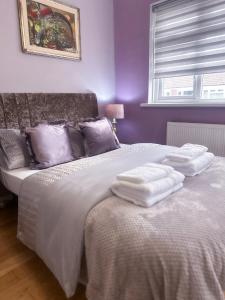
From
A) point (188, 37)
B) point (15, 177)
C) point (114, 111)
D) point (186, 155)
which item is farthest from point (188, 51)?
Result: point (15, 177)

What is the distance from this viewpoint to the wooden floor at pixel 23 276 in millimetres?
1325

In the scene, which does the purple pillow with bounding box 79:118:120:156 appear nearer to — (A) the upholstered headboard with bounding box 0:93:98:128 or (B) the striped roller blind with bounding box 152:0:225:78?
(A) the upholstered headboard with bounding box 0:93:98:128

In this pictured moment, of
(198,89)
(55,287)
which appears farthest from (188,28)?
(55,287)

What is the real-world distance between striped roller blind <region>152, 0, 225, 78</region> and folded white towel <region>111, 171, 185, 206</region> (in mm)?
2063

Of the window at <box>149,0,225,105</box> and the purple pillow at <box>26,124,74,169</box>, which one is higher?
the window at <box>149,0,225,105</box>

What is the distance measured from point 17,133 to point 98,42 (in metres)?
2.01

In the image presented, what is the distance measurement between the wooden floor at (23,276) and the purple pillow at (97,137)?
42.4 inches

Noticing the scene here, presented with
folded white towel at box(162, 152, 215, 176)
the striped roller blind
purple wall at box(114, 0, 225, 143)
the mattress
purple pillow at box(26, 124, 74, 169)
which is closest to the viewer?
folded white towel at box(162, 152, 215, 176)


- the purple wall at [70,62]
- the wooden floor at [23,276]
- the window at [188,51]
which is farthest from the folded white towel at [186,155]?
the purple wall at [70,62]

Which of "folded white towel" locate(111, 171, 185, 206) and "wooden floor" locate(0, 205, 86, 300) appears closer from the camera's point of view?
"folded white towel" locate(111, 171, 185, 206)

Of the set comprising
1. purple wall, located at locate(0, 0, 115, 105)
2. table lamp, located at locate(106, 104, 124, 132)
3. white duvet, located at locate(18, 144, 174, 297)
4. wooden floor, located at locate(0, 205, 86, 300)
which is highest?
purple wall, located at locate(0, 0, 115, 105)

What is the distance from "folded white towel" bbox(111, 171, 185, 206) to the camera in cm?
113

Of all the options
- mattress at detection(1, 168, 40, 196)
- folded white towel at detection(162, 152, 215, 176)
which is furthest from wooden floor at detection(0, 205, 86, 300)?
folded white towel at detection(162, 152, 215, 176)

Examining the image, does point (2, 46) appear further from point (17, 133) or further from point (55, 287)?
point (55, 287)
